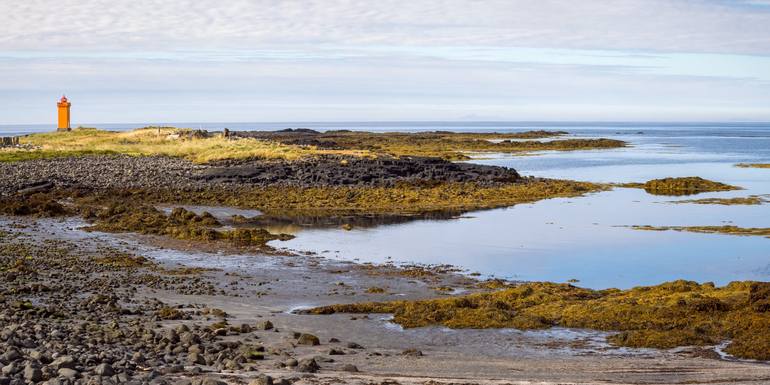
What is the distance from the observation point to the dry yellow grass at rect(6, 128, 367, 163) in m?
46.2

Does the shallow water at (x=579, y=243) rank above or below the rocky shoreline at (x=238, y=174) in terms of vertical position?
below

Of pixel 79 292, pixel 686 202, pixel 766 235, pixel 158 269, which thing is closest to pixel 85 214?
pixel 158 269

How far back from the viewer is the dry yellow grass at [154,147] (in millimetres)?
46188

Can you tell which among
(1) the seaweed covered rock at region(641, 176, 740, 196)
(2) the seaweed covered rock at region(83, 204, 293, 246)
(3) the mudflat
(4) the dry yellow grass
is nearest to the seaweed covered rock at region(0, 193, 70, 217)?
(3) the mudflat

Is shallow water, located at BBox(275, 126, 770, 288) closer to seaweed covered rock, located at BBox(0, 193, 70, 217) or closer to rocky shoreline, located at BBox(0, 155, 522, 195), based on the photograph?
rocky shoreline, located at BBox(0, 155, 522, 195)

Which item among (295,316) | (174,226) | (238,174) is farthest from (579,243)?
(238,174)

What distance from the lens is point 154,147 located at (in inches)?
2061

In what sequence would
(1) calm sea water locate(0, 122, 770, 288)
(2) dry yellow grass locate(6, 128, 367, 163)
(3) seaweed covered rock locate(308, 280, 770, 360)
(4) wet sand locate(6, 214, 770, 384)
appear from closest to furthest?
1. (4) wet sand locate(6, 214, 770, 384)
2. (3) seaweed covered rock locate(308, 280, 770, 360)
3. (1) calm sea water locate(0, 122, 770, 288)
4. (2) dry yellow grass locate(6, 128, 367, 163)

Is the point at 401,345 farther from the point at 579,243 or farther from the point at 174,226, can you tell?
the point at 174,226

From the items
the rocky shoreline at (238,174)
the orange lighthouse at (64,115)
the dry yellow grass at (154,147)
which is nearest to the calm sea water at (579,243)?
the rocky shoreline at (238,174)

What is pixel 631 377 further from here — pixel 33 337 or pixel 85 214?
pixel 85 214

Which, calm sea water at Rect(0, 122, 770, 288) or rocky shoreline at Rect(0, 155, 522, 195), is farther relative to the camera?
rocky shoreline at Rect(0, 155, 522, 195)

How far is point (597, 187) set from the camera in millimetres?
39875

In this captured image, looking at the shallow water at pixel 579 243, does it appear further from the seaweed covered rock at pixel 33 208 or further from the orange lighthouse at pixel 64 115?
the orange lighthouse at pixel 64 115
